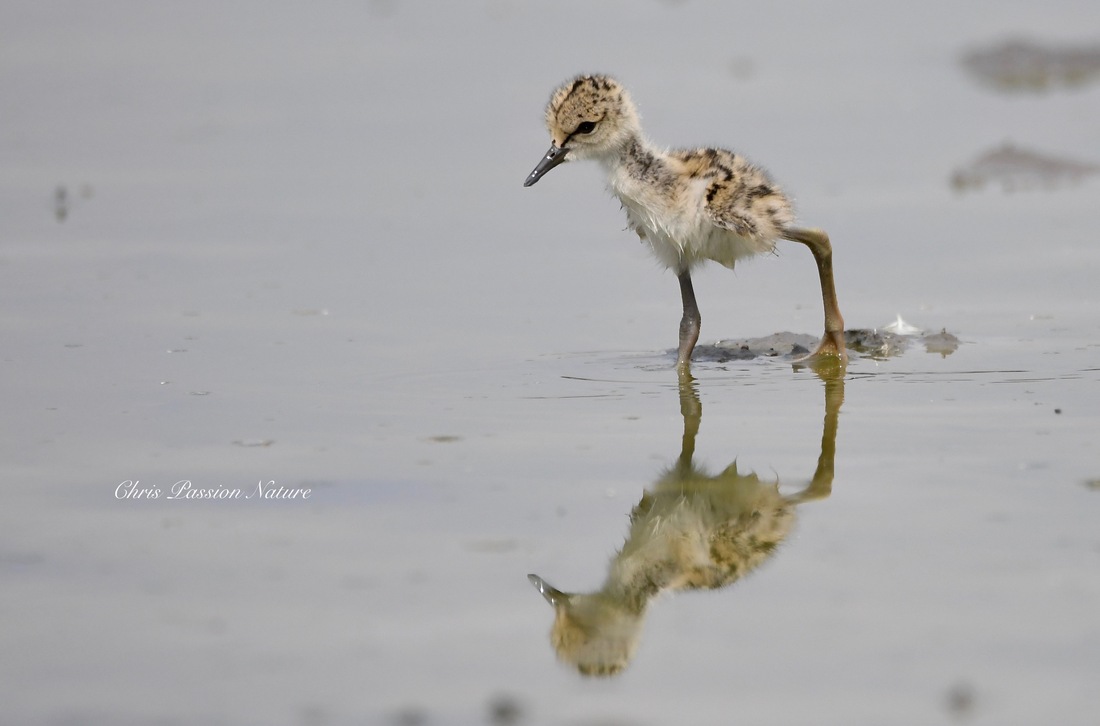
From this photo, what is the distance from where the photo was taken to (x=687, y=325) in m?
6.93

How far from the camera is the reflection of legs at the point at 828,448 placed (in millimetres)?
5102

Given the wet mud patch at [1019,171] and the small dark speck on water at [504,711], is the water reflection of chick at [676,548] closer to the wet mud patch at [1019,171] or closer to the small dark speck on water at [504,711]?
the small dark speck on water at [504,711]

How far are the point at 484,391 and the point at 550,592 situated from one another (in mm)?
2097

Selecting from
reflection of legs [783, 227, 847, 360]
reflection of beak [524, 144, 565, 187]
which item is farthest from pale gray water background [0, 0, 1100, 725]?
reflection of beak [524, 144, 565, 187]

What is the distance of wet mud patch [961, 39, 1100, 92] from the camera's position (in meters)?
12.7

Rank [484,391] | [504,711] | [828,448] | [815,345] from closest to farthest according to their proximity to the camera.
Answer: [504,711], [828,448], [484,391], [815,345]

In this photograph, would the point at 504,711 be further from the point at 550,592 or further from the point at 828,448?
the point at 828,448

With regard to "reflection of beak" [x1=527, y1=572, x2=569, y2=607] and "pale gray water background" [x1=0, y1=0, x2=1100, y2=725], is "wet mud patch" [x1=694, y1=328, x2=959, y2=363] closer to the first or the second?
"pale gray water background" [x1=0, y1=0, x2=1100, y2=725]

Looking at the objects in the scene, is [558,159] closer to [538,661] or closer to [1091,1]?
[538,661]

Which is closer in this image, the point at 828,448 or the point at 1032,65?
the point at 828,448

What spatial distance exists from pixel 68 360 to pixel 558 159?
211 cm

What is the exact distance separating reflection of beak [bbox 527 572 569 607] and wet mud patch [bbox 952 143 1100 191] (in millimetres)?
6153

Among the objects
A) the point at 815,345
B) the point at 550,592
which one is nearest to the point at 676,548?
the point at 550,592

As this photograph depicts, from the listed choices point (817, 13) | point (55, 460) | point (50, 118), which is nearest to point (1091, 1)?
point (817, 13)
